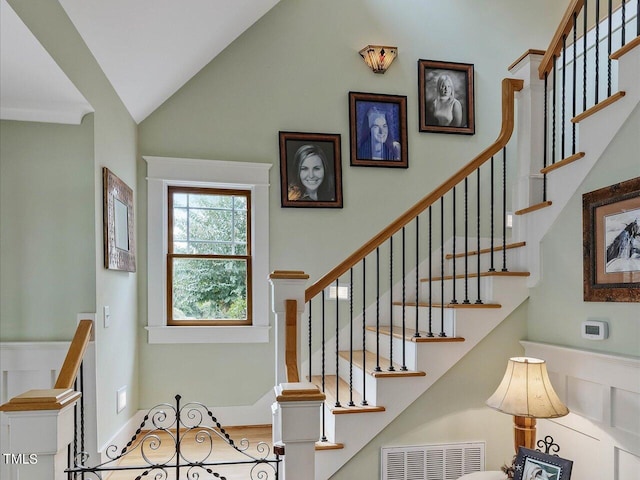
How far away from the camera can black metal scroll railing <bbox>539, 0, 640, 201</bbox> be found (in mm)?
2627

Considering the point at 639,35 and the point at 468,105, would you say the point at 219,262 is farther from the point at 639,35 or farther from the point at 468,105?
the point at 639,35

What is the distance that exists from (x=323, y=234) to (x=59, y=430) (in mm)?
2632

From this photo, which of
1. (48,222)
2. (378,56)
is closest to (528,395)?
(48,222)

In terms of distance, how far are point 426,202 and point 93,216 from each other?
2.04 m

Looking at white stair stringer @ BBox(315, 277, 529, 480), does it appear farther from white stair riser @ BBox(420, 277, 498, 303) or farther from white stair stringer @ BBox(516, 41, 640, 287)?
white stair stringer @ BBox(516, 41, 640, 287)

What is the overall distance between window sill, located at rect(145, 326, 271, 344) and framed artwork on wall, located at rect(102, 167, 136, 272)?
610 mm

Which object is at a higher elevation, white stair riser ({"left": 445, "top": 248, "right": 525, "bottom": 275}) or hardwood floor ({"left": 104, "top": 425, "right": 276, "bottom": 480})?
white stair riser ({"left": 445, "top": 248, "right": 525, "bottom": 275})

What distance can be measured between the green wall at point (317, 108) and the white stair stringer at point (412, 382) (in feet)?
4.60

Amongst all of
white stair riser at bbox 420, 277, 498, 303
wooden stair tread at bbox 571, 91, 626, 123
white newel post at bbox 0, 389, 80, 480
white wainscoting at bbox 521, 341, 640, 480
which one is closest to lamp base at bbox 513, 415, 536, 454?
white wainscoting at bbox 521, 341, 640, 480

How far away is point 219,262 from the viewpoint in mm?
3988

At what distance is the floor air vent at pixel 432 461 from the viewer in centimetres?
273

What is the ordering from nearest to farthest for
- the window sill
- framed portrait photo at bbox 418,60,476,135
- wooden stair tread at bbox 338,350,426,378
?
wooden stair tread at bbox 338,350,426,378, the window sill, framed portrait photo at bbox 418,60,476,135

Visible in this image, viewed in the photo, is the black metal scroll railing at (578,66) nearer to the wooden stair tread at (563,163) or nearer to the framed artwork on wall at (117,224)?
the wooden stair tread at (563,163)

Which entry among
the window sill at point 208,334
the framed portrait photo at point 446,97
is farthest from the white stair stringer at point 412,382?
the framed portrait photo at point 446,97
